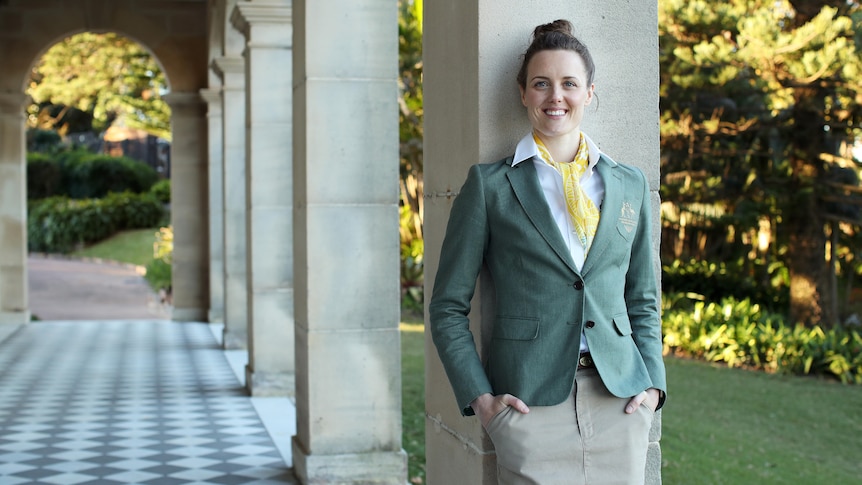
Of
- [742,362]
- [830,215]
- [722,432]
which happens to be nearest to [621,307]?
[722,432]

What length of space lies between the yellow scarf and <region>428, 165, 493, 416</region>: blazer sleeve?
0.20 metres

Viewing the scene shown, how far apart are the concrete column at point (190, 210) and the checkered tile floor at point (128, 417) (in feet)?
7.00

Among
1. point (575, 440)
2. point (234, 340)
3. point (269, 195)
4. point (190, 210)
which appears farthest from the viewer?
point (190, 210)

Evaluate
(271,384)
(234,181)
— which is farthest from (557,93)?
(234,181)

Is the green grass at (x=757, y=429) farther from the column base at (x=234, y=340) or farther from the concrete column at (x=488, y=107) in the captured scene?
the column base at (x=234, y=340)

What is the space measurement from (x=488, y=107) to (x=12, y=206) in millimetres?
13015

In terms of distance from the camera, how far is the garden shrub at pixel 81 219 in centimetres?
2900

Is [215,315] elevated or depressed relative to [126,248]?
depressed

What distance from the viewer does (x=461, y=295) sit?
2348 millimetres

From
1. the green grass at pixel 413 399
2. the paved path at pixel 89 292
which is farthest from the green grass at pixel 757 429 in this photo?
the paved path at pixel 89 292

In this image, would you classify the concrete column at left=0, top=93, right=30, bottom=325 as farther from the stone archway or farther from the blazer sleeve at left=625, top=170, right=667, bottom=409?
the blazer sleeve at left=625, top=170, right=667, bottom=409

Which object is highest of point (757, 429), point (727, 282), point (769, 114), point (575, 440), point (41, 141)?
point (41, 141)

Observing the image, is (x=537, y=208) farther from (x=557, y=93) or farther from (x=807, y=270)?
(x=807, y=270)

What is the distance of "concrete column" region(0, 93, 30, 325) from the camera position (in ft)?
46.2
